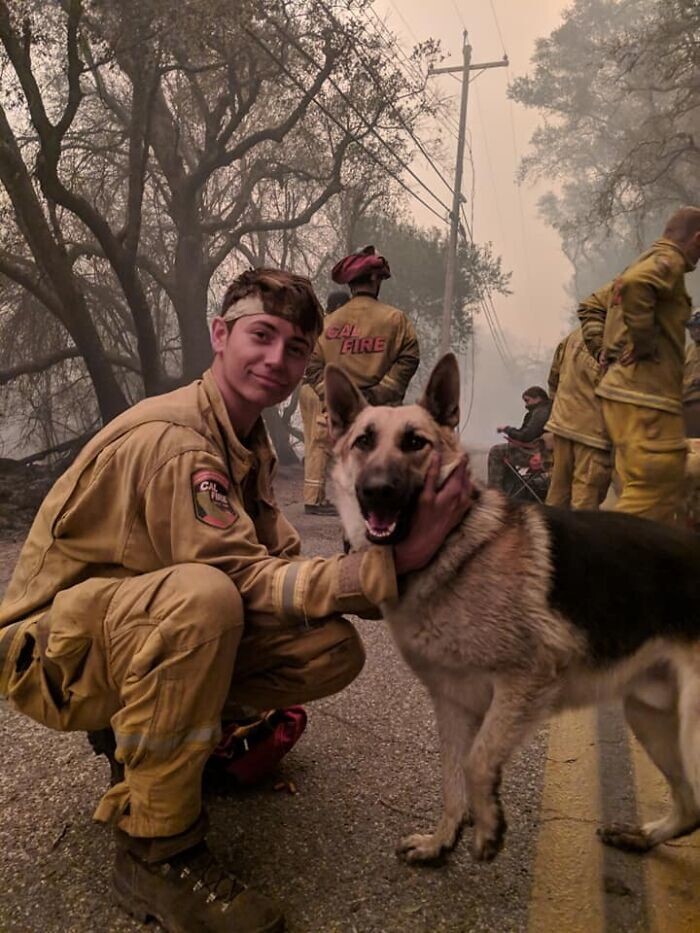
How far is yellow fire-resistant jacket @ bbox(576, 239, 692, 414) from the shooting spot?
2979mm

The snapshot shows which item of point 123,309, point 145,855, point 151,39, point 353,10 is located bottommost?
point 145,855

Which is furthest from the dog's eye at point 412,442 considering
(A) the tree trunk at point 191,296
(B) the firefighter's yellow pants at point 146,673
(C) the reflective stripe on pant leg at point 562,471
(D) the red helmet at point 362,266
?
(A) the tree trunk at point 191,296

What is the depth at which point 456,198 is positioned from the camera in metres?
16.4

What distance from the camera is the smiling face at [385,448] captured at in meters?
1.33

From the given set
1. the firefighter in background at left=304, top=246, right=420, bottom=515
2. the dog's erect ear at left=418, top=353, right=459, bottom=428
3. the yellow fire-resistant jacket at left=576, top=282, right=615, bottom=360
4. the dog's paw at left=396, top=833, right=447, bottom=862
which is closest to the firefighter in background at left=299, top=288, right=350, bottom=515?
the firefighter in background at left=304, top=246, right=420, bottom=515

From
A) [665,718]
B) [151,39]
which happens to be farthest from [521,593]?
[151,39]

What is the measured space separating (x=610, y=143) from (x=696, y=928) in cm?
3039

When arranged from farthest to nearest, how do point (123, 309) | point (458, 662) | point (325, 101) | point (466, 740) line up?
point (325, 101) < point (123, 309) < point (466, 740) < point (458, 662)

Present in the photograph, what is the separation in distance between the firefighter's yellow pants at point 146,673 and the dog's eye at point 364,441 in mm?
470

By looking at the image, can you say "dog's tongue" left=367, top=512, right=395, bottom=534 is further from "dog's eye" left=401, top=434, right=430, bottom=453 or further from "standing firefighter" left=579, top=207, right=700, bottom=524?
"standing firefighter" left=579, top=207, right=700, bottom=524

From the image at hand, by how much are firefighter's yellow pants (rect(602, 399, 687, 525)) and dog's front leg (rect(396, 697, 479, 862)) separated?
197cm

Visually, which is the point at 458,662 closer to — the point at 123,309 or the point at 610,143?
the point at 123,309

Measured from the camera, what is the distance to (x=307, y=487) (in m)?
5.99

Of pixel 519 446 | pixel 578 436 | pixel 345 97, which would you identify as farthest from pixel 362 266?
pixel 345 97
